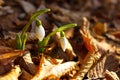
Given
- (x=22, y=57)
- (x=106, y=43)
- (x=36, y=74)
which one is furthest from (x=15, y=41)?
(x=106, y=43)

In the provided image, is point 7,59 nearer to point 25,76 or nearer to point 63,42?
point 25,76

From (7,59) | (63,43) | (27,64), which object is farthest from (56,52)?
(7,59)

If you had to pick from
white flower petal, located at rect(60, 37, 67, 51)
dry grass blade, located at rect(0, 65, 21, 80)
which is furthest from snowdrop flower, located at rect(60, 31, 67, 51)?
dry grass blade, located at rect(0, 65, 21, 80)

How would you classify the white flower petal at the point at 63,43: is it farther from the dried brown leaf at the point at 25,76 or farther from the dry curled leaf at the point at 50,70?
the dried brown leaf at the point at 25,76

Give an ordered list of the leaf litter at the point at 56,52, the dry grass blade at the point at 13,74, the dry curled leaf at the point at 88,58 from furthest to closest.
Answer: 1. the dry curled leaf at the point at 88,58
2. the leaf litter at the point at 56,52
3. the dry grass blade at the point at 13,74

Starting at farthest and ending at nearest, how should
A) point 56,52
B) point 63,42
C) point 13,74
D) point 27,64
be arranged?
point 56,52 < point 63,42 < point 27,64 < point 13,74

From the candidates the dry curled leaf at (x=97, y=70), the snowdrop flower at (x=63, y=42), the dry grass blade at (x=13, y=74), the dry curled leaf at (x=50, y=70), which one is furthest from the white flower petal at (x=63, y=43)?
the dry grass blade at (x=13, y=74)

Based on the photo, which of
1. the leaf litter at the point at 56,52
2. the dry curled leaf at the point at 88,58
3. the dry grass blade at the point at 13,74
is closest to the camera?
the dry grass blade at the point at 13,74

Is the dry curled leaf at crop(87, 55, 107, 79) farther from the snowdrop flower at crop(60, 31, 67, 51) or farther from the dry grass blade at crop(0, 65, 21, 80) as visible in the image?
the dry grass blade at crop(0, 65, 21, 80)

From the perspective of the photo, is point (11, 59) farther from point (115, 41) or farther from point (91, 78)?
point (115, 41)

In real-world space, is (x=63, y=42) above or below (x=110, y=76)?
above

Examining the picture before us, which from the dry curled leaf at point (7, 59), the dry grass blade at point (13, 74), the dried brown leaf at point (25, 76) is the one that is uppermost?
the dry curled leaf at point (7, 59)
